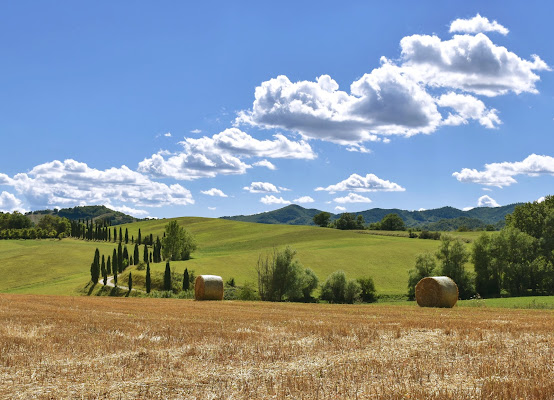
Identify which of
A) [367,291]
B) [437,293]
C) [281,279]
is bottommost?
[367,291]

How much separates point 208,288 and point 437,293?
20329 mm

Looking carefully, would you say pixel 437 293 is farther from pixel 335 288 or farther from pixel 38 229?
pixel 38 229

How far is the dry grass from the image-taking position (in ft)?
31.9

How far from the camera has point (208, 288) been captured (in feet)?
148

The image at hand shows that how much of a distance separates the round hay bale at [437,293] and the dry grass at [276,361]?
16.7m

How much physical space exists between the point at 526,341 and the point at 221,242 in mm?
136371

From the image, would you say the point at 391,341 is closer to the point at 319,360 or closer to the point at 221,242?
the point at 319,360

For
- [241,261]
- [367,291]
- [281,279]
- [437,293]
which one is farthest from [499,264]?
[241,261]

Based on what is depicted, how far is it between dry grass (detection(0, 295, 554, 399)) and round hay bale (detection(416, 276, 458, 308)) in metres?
16.7

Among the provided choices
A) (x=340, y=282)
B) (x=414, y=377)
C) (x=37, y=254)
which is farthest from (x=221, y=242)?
(x=414, y=377)

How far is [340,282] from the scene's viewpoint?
2712 inches

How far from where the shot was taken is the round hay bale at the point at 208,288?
45.0 metres

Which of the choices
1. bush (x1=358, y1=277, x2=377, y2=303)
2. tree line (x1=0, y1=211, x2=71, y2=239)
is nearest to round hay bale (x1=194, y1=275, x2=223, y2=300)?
bush (x1=358, y1=277, x2=377, y2=303)

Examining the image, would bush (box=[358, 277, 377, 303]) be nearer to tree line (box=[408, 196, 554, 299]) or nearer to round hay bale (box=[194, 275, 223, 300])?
tree line (box=[408, 196, 554, 299])
